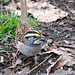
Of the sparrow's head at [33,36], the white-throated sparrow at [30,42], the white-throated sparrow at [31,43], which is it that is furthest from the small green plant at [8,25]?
the sparrow's head at [33,36]

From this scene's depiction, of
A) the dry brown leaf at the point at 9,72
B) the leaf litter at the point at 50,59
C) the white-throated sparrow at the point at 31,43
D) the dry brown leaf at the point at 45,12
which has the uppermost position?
the dry brown leaf at the point at 45,12

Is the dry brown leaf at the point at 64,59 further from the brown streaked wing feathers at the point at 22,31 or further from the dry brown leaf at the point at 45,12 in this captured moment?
the dry brown leaf at the point at 45,12

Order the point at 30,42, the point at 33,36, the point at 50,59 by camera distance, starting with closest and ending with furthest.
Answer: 1. the point at 33,36
2. the point at 30,42
3. the point at 50,59

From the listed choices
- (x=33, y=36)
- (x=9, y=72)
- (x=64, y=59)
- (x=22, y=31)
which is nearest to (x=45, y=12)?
(x=22, y=31)

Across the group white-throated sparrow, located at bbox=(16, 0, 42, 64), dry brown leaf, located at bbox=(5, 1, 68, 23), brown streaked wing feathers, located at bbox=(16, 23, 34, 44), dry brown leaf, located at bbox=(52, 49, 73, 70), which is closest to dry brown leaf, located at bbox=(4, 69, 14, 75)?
white-throated sparrow, located at bbox=(16, 0, 42, 64)

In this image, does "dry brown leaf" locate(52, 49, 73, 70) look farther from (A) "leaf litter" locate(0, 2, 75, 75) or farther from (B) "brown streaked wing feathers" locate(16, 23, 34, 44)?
(B) "brown streaked wing feathers" locate(16, 23, 34, 44)

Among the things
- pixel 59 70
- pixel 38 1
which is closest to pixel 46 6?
pixel 38 1

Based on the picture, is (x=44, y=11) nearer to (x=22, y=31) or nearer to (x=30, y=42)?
(x=22, y=31)

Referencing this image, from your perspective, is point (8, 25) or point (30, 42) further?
point (8, 25)

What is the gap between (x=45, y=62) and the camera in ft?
13.5

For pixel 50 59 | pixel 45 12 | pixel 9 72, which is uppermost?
pixel 45 12

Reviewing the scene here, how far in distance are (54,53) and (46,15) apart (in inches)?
73.9

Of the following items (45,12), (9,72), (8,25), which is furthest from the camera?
(45,12)

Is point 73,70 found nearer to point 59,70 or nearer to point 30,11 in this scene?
point 59,70
